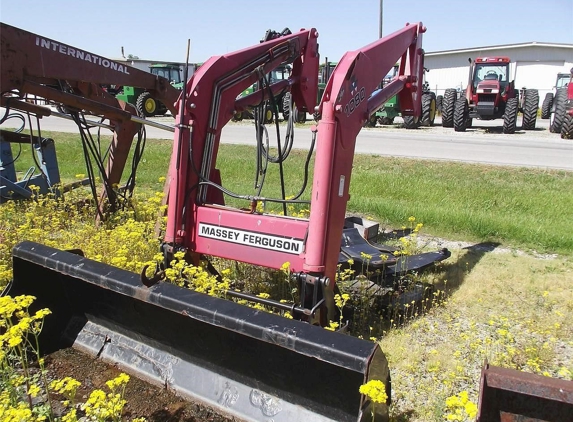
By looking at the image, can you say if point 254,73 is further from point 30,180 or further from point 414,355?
point 30,180

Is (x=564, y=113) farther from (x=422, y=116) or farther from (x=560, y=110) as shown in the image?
(x=422, y=116)

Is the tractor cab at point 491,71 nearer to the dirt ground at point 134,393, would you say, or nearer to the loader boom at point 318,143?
the loader boom at point 318,143

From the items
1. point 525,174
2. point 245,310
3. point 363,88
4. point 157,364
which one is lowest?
point 157,364

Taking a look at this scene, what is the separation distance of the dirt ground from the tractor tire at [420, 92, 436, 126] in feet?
60.7

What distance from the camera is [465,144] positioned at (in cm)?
1494

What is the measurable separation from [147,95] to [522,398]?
836 inches

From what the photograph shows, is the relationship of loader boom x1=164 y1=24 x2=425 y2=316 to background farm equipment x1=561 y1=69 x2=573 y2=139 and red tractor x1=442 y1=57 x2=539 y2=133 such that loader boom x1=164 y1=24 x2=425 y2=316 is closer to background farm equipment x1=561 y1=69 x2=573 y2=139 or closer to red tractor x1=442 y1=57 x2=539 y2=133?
background farm equipment x1=561 y1=69 x2=573 y2=139

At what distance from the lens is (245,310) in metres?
2.59

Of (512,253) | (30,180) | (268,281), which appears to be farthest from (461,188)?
(30,180)

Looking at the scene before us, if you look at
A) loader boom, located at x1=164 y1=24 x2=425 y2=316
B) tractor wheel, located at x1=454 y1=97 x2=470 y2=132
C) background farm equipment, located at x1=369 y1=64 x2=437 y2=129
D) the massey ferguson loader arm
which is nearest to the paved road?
tractor wheel, located at x1=454 y1=97 x2=470 y2=132

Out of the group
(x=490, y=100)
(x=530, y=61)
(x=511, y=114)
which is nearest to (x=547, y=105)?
(x=490, y=100)

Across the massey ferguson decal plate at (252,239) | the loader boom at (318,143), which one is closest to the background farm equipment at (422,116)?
the loader boom at (318,143)

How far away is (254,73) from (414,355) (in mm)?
2470

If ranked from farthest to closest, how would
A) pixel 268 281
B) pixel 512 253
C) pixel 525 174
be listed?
pixel 525 174 < pixel 512 253 < pixel 268 281
